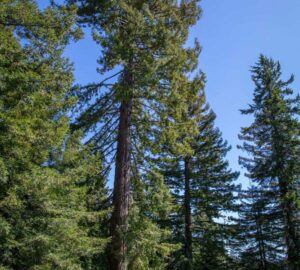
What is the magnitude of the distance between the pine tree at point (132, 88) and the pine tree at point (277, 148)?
28.8 ft

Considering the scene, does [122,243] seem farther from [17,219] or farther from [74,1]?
[74,1]

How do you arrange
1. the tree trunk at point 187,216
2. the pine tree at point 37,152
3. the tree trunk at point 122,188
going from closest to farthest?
1. the pine tree at point 37,152
2. the tree trunk at point 122,188
3. the tree trunk at point 187,216

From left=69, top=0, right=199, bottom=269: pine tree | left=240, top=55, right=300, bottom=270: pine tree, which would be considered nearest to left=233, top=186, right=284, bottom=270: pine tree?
left=240, top=55, right=300, bottom=270: pine tree

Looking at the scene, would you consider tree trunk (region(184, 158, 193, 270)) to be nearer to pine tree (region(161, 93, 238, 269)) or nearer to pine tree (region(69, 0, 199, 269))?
pine tree (region(161, 93, 238, 269))

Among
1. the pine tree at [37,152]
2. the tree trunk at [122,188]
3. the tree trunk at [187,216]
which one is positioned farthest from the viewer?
the tree trunk at [187,216]

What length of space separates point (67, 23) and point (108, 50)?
1.98m

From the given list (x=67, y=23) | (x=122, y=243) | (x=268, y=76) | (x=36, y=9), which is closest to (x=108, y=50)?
(x=67, y=23)

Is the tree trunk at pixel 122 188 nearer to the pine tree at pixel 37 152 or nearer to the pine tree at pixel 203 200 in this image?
the pine tree at pixel 37 152

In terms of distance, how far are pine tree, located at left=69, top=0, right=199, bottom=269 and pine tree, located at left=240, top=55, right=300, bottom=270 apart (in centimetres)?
877

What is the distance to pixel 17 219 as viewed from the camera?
7.47 metres

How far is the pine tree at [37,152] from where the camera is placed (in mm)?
7211

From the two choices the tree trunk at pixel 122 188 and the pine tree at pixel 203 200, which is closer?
the tree trunk at pixel 122 188

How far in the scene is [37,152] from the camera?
7.88 meters

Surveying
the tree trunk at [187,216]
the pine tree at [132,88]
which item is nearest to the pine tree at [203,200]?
the tree trunk at [187,216]
